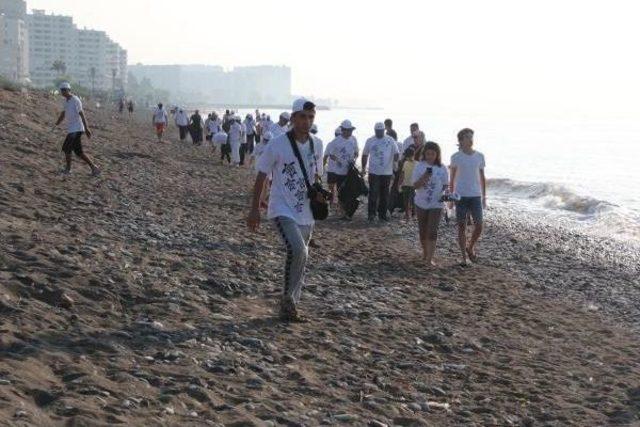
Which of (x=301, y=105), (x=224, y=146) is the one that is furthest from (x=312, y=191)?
(x=224, y=146)

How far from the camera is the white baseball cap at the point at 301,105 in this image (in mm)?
6629

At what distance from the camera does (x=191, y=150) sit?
31172mm

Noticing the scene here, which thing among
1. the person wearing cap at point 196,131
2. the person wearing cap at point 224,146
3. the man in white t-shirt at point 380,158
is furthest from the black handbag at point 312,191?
the person wearing cap at point 196,131

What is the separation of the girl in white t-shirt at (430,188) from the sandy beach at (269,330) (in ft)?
1.92

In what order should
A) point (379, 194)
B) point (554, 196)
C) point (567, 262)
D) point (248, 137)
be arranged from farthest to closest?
point (554, 196) → point (248, 137) → point (379, 194) → point (567, 262)

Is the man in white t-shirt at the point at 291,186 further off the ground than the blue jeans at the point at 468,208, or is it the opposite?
the man in white t-shirt at the point at 291,186

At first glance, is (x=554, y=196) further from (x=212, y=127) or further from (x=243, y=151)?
(x=212, y=127)

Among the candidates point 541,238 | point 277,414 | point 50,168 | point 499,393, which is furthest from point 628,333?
point 50,168

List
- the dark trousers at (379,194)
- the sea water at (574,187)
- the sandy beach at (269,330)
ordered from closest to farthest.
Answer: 1. the sandy beach at (269,330)
2. the dark trousers at (379,194)
3. the sea water at (574,187)

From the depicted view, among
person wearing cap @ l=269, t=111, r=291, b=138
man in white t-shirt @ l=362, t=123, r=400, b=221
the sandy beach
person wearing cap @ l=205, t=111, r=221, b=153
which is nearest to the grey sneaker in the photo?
the sandy beach

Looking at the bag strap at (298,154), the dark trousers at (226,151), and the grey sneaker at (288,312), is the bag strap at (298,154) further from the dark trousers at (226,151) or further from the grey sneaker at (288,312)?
the dark trousers at (226,151)

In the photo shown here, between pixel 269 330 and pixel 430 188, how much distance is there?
4.46 m

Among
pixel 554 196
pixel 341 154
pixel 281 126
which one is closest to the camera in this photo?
pixel 341 154

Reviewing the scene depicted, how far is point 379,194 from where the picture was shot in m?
15.3
